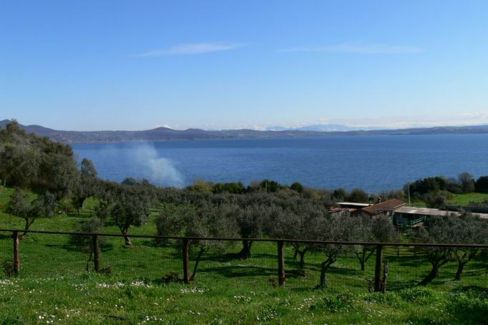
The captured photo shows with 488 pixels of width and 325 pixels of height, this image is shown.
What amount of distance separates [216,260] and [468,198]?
6678 cm

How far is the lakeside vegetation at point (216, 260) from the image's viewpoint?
786 cm

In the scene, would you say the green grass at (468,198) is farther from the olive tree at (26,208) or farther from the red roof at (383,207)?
the olive tree at (26,208)

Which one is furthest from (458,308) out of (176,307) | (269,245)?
→ (269,245)

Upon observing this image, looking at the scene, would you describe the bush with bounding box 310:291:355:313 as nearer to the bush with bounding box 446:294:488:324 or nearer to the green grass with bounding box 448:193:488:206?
the bush with bounding box 446:294:488:324

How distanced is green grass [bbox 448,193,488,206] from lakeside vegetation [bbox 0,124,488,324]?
13.3 inches

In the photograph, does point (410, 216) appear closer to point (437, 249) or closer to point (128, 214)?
point (437, 249)

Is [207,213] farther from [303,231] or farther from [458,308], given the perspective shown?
[458,308]

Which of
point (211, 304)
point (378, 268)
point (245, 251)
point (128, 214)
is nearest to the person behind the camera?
point (211, 304)

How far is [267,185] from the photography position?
90.0 m

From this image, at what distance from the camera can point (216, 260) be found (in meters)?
37.4

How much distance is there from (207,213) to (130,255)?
21.8 ft

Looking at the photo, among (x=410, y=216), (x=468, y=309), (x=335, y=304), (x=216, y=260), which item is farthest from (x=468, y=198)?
(x=335, y=304)

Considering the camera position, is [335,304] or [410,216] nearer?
[335,304]

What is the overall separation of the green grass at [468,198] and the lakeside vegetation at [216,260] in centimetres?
34
